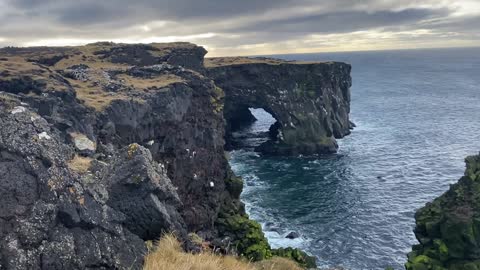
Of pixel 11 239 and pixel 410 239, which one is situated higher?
pixel 11 239

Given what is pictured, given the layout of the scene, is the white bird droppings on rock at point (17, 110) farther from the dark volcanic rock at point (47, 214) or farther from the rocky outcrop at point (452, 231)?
the rocky outcrop at point (452, 231)

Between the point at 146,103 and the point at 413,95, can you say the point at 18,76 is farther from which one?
the point at 413,95

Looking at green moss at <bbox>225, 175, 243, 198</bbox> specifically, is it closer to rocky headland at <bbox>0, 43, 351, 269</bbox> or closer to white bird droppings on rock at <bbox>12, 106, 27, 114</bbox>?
rocky headland at <bbox>0, 43, 351, 269</bbox>

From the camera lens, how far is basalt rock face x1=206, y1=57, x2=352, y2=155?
10119cm

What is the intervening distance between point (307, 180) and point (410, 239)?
27.3 metres

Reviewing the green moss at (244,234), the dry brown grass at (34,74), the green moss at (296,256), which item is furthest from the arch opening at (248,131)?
the dry brown grass at (34,74)

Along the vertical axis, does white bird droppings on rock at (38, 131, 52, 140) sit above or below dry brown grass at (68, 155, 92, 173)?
above

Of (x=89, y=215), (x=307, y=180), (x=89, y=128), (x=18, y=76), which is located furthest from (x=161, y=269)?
(x=307, y=180)

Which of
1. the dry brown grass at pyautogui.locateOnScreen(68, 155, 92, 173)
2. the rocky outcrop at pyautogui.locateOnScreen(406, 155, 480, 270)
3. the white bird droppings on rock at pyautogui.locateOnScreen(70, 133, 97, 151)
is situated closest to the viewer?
the dry brown grass at pyautogui.locateOnScreen(68, 155, 92, 173)

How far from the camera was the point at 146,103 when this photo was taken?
49094 mm

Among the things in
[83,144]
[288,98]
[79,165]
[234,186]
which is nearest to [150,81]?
[234,186]

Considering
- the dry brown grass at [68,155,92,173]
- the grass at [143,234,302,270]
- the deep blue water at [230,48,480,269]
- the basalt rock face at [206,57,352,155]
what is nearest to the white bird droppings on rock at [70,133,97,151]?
the dry brown grass at [68,155,92,173]

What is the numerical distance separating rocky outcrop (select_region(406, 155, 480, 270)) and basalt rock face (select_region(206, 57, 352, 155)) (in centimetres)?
5435

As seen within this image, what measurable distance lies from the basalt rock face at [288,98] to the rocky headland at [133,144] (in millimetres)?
279
